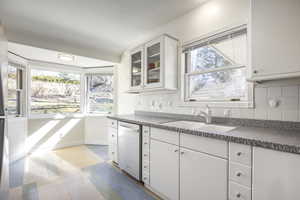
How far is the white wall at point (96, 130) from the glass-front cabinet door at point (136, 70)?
5.51ft

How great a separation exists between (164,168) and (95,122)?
2.84 metres

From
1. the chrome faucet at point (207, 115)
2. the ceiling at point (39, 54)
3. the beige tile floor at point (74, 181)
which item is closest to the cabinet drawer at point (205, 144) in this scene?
the chrome faucet at point (207, 115)

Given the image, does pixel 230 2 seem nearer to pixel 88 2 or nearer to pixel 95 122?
pixel 88 2

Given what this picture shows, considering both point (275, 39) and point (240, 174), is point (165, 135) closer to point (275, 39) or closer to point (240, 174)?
point (240, 174)

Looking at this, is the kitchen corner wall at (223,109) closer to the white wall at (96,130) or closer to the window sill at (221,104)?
the window sill at (221,104)

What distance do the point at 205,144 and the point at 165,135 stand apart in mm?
492

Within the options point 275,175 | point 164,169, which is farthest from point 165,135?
point 275,175

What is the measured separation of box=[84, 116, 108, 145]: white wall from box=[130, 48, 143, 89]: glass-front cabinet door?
1.68 m

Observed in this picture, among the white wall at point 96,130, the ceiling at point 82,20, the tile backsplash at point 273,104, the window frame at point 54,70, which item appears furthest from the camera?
the white wall at point 96,130

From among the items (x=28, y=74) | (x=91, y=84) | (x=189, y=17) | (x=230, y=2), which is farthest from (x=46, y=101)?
(x=230, y=2)

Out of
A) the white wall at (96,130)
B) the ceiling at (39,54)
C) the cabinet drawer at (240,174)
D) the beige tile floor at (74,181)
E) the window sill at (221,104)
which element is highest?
the ceiling at (39,54)

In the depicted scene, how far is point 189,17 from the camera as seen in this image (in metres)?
2.19

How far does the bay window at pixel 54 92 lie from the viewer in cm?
349

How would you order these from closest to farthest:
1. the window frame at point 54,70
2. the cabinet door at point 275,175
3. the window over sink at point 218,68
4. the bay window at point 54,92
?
the cabinet door at point 275,175
the window over sink at point 218,68
the window frame at point 54,70
the bay window at point 54,92
